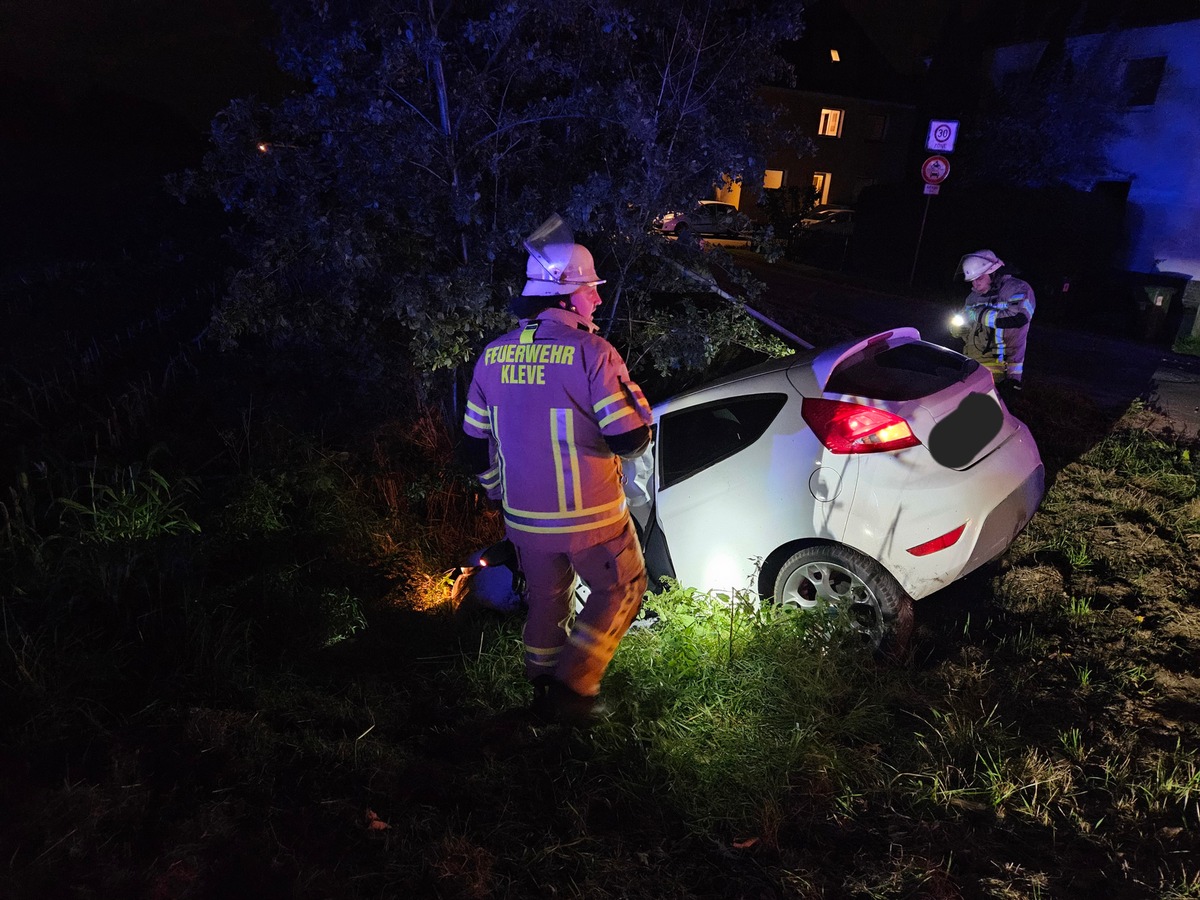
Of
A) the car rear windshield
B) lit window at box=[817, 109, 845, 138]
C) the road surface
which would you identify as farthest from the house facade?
the car rear windshield

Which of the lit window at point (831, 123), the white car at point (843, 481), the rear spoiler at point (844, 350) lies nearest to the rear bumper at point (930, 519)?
the white car at point (843, 481)

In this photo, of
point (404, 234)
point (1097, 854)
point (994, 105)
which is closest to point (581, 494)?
point (1097, 854)

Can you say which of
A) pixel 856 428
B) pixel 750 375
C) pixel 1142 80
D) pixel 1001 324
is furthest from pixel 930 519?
pixel 1142 80

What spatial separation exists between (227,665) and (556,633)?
1.41m

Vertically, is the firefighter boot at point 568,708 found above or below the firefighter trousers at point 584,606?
below

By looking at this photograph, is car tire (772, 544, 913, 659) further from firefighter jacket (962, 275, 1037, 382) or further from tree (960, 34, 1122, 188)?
tree (960, 34, 1122, 188)

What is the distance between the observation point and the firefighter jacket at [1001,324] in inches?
219

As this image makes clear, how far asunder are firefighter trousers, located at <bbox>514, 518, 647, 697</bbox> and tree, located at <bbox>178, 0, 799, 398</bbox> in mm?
2083

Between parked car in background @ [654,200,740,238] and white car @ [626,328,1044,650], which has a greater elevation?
parked car in background @ [654,200,740,238]

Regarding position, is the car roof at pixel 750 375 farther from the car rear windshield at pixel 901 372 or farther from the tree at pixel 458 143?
the tree at pixel 458 143

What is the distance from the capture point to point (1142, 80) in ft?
50.9

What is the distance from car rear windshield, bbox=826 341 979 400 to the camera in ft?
10.8

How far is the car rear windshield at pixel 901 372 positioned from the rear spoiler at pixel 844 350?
25 millimetres

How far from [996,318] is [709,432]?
324 centimetres
